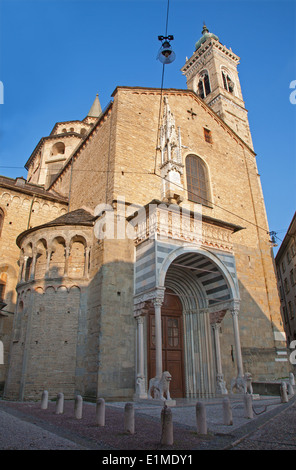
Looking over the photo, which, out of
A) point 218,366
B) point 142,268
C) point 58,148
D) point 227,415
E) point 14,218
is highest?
point 58,148

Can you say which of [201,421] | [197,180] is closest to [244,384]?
[201,421]

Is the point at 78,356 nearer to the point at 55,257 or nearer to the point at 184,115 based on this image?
the point at 55,257

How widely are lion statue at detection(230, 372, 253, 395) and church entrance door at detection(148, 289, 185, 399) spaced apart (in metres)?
2.36

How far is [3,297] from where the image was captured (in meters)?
16.5

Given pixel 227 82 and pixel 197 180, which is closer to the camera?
pixel 197 180

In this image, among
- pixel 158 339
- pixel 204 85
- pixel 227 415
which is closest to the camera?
pixel 227 415

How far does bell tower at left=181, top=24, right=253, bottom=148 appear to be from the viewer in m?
28.0

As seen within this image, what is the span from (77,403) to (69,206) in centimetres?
1384

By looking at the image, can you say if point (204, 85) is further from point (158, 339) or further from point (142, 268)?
point (158, 339)

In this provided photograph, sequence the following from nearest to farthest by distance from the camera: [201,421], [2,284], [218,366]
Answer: [201,421] → [218,366] → [2,284]

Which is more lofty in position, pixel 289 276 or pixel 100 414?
pixel 289 276

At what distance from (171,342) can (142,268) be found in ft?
13.0

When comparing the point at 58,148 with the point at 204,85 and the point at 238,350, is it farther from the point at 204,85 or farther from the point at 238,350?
the point at 238,350

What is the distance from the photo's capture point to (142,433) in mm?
6176
